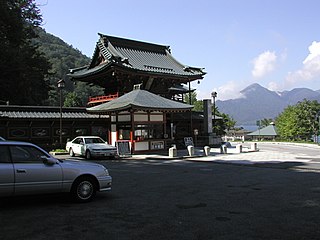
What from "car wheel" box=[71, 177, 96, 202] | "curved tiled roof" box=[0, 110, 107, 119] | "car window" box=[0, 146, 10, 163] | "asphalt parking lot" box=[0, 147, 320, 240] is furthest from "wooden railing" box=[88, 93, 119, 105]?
"car window" box=[0, 146, 10, 163]

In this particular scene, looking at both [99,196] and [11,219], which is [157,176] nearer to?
[99,196]

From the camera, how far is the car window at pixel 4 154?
706cm

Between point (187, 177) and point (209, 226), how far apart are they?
7.27m

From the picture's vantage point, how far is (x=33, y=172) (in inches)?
285

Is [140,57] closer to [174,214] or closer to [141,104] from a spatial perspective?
[141,104]

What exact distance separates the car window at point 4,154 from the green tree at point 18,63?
28979 mm

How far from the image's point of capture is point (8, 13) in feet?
112

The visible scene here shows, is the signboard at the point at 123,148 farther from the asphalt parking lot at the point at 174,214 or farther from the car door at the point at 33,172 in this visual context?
the car door at the point at 33,172

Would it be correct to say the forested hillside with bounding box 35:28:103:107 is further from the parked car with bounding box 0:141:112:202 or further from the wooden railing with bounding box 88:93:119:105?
the parked car with bounding box 0:141:112:202

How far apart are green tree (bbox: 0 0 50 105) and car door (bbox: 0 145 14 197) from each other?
29141 mm

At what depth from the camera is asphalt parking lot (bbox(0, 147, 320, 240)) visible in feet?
18.3

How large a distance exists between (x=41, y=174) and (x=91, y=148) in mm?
13837

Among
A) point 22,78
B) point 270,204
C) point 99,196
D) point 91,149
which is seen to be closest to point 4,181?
point 99,196

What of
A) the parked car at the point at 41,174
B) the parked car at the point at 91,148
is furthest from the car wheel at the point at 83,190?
the parked car at the point at 91,148
